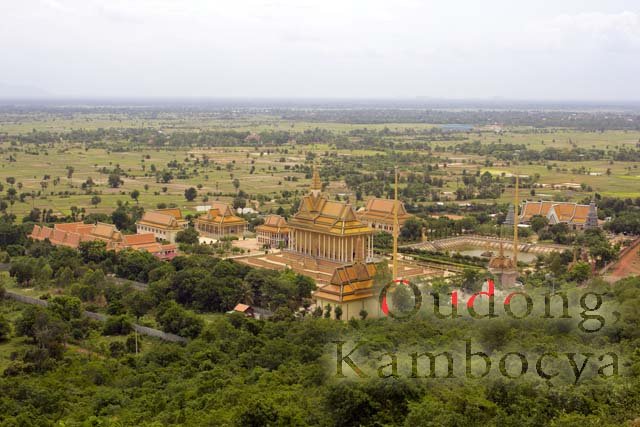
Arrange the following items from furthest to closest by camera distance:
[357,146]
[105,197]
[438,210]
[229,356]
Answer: [357,146] → [105,197] → [438,210] → [229,356]

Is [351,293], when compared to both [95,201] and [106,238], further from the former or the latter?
[95,201]

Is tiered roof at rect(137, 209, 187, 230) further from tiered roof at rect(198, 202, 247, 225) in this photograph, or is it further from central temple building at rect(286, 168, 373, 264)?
central temple building at rect(286, 168, 373, 264)

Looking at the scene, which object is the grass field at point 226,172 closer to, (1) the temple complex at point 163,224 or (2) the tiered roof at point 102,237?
(1) the temple complex at point 163,224

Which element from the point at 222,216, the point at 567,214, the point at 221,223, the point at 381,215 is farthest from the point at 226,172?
the point at 567,214

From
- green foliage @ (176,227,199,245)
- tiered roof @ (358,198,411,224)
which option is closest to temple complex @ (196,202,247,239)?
green foliage @ (176,227,199,245)

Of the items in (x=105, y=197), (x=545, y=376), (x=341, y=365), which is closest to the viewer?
(x=545, y=376)

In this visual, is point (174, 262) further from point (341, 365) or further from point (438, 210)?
point (438, 210)

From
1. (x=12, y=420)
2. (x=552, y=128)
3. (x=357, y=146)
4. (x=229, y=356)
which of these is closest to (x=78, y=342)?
(x=229, y=356)

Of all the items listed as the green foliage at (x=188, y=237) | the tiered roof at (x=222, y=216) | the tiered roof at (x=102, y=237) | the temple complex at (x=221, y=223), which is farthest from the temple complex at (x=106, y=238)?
the tiered roof at (x=222, y=216)
